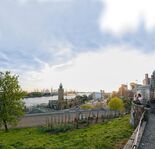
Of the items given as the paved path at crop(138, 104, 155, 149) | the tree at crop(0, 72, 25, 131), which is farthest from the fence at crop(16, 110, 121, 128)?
the paved path at crop(138, 104, 155, 149)

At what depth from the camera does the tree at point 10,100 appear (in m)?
49.1

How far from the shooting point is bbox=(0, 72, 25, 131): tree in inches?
1934

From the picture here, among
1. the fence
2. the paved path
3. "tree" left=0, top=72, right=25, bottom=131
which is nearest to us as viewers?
the paved path

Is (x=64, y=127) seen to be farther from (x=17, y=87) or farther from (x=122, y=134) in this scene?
(x=122, y=134)

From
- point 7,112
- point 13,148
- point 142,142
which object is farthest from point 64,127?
point 142,142

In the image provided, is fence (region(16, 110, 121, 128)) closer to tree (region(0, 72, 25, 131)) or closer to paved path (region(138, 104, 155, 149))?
tree (region(0, 72, 25, 131))

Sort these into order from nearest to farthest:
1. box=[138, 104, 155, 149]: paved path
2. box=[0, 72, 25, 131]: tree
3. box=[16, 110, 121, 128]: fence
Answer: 1. box=[138, 104, 155, 149]: paved path
2. box=[0, 72, 25, 131]: tree
3. box=[16, 110, 121, 128]: fence

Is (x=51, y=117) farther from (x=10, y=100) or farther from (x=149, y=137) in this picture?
(x=149, y=137)

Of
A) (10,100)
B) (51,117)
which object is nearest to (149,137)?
(10,100)

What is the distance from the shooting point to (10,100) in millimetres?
49906

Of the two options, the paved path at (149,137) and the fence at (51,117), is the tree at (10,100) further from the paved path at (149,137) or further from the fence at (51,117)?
the paved path at (149,137)

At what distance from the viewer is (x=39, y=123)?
59125 millimetres

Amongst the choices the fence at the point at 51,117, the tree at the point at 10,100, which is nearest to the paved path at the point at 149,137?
the tree at the point at 10,100

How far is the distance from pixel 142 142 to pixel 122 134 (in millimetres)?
6198
